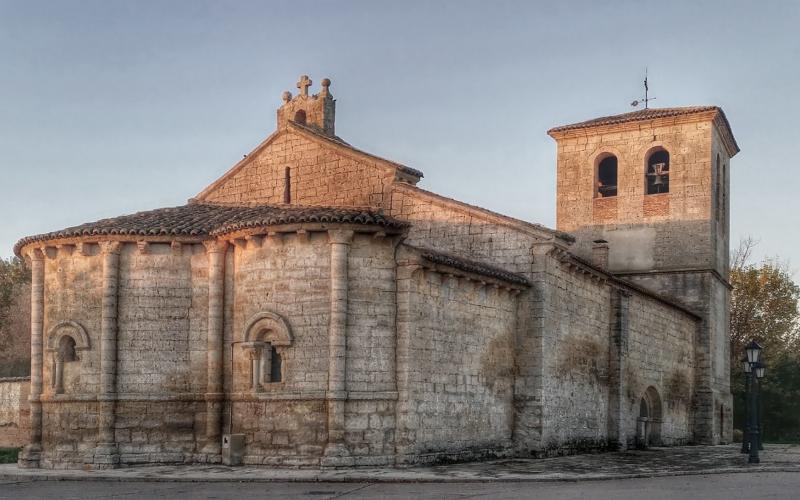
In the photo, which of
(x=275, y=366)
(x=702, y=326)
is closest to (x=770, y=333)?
(x=702, y=326)

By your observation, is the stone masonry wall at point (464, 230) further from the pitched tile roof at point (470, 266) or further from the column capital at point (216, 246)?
the column capital at point (216, 246)

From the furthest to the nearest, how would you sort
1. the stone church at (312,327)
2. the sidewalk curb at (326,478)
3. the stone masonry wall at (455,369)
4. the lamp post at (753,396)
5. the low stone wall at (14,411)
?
the low stone wall at (14,411)
the lamp post at (753,396)
the stone masonry wall at (455,369)
the stone church at (312,327)
the sidewalk curb at (326,478)

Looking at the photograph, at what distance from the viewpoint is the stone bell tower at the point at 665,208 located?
106 ft

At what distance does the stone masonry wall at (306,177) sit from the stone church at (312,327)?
0.16ft

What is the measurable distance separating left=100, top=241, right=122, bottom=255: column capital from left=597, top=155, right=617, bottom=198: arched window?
19403mm

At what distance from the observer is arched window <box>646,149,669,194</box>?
109ft

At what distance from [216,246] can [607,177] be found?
18.9 m

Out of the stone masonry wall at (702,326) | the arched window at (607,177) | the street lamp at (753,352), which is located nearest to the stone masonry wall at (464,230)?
the street lamp at (753,352)

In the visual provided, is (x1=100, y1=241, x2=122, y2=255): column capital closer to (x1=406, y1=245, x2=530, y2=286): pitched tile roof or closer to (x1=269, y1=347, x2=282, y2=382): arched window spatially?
(x1=269, y1=347, x2=282, y2=382): arched window

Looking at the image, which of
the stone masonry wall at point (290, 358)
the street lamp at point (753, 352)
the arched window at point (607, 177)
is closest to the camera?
the stone masonry wall at point (290, 358)

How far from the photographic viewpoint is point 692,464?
66.9 ft

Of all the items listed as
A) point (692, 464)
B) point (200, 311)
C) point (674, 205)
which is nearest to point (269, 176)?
point (200, 311)

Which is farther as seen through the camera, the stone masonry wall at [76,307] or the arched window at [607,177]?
the arched window at [607,177]

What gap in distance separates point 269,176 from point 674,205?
15.1 m
